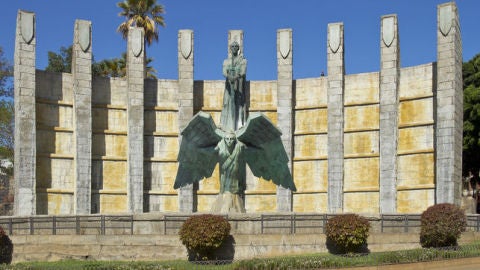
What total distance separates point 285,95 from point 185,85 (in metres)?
5.72

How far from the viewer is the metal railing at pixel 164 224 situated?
92.9ft

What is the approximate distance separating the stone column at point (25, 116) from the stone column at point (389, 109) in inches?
732

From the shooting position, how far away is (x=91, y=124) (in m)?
42.3

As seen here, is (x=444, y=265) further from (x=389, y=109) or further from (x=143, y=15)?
(x=143, y=15)

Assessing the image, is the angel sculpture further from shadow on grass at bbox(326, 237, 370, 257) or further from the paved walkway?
the paved walkway

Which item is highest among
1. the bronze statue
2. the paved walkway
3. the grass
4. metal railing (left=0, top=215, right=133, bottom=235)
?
the bronze statue

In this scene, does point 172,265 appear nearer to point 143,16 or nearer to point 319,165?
point 319,165

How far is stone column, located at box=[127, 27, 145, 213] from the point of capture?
42.0m

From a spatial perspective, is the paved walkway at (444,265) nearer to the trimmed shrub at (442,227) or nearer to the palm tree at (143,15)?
the trimmed shrub at (442,227)

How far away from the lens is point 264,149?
32219 mm

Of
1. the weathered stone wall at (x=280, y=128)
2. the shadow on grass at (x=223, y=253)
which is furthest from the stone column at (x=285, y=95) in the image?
the shadow on grass at (x=223, y=253)

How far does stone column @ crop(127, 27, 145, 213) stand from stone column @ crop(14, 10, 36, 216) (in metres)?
5.20

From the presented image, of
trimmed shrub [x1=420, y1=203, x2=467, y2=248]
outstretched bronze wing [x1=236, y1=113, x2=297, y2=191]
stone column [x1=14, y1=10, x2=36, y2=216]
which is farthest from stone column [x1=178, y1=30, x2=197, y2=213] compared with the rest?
trimmed shrub [x1=420, y1=203, x2=467, y2=248]

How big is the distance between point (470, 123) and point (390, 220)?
26.2 meters
